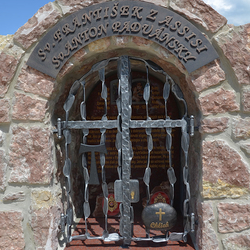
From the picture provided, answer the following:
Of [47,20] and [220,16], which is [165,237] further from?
[47,20]

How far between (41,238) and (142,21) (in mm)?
1932

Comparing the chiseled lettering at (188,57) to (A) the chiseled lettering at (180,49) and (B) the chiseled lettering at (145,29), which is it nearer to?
(A) the chiseled lettering at (180,49)

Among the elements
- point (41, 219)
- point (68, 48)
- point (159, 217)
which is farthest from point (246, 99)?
point (41, 219)

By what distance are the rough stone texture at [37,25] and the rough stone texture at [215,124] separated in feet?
4.76

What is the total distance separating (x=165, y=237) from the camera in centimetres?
216

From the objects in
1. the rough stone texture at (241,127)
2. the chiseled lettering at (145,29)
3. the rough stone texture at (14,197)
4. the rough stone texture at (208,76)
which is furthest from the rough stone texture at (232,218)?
the rough stone texture at (14,197)

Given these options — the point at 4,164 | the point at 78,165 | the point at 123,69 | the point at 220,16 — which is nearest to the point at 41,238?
the point at 4,164

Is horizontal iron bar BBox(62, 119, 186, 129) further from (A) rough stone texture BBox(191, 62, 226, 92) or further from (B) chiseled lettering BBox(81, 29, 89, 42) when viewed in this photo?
(B) chiseled lettering BBox(81, 29, 89, 42)

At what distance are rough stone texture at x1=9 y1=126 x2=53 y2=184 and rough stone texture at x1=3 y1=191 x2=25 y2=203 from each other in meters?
0.11

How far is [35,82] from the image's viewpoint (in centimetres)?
200

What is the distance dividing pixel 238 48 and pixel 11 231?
91.8 inches

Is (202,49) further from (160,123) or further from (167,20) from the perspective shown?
(160,123)

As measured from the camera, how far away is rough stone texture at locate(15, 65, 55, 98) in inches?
78.7

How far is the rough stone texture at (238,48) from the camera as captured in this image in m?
1.89
